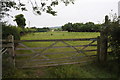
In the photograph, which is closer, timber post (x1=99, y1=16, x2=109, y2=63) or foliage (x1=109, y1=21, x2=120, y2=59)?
foliage (x1=109, y1=21, x2=120, y2=59)

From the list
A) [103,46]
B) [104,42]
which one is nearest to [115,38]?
[104,42]

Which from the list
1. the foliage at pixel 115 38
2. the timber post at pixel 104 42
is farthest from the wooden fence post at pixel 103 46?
the foliage at pixel 115 38

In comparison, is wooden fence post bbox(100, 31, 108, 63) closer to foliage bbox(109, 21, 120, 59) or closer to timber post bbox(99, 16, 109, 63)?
timber post bbox(99, 16, 109, 63)

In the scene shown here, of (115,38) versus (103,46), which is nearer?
(115,38)

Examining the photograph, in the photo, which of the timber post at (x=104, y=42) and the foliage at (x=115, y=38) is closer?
the foliage at (x=115, y=38)

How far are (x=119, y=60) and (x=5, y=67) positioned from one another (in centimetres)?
539

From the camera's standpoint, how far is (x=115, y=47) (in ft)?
16.4

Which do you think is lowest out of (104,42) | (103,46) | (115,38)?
(103,46)

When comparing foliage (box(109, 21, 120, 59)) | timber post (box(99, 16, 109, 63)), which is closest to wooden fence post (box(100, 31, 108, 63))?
timber post (box(99, 16, 109, 63))

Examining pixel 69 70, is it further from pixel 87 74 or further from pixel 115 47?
pixel 115 47

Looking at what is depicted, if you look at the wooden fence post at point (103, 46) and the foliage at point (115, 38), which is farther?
the wooden fence post at point (103, 46)

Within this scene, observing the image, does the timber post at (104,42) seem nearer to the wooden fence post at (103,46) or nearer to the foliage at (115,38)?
the wooden fence post at (103,46)

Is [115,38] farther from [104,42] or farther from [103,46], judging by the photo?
[103,46]

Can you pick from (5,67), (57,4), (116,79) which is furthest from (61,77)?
(57,4)
